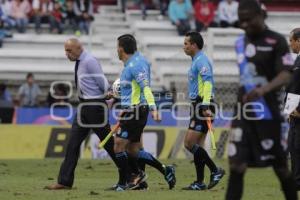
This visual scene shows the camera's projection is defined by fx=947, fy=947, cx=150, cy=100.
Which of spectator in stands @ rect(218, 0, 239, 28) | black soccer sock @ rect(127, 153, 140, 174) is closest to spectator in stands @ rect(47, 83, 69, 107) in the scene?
spectator in stands @ rect(218, 0, 239, 28)

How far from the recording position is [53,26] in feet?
98.7

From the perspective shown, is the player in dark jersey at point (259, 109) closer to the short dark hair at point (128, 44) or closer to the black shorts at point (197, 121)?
the short dark hair at point (128, 44)

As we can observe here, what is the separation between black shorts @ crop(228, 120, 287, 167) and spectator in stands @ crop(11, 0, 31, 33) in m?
20.5

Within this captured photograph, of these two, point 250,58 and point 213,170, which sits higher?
point 250,58

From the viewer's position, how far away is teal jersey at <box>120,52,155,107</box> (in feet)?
44.7

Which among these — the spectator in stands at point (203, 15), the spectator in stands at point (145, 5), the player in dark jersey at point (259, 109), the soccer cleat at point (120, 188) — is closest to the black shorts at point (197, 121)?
the soccer cleat at point (120, 188)

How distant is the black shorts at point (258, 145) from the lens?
991 centimetres

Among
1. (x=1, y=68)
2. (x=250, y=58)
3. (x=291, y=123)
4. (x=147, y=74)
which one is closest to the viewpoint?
(x=250, y=58)

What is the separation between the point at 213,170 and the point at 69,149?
220cm

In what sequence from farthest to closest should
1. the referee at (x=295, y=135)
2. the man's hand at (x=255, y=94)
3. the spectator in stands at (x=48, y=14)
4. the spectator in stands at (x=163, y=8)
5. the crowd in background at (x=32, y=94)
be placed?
the spectator in stands at (x=163, y=8), the spectator in stands at (x=48, y=14), the crowd in background at (x=32, y=94), the referee at (x=295, y=135), the man's hand at (x=255, y=94)

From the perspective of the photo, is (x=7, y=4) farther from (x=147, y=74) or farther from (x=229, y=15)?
(x=147, y=74)

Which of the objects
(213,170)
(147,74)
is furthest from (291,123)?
(147,74)

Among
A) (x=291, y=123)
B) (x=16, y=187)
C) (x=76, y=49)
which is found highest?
(x=76, y=49)

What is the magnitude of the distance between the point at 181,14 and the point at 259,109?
2081 cm
